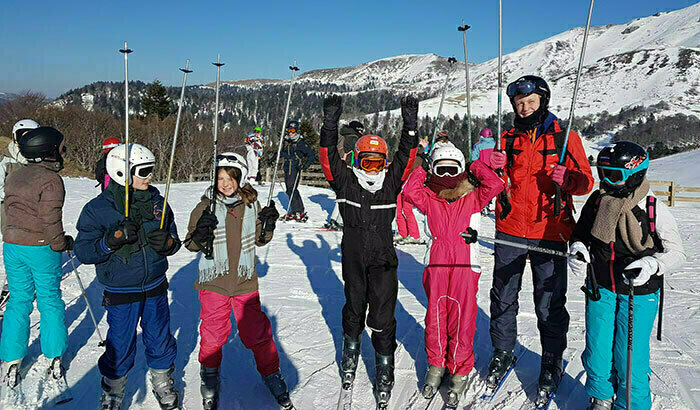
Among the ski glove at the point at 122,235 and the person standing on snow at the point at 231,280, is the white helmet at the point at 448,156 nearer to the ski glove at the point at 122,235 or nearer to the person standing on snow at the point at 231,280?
the person standing on snow at the point at 231,280

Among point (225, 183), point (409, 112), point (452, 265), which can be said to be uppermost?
point (409, 112)

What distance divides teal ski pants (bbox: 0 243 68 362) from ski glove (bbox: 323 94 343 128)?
8.37 feet

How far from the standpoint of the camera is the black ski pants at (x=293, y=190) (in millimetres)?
10555

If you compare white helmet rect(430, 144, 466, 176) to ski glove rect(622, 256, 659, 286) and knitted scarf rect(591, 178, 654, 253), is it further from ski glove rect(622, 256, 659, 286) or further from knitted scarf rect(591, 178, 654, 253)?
ski glove rect(622, 256, 659, 286)

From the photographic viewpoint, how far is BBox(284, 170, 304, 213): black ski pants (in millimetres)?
10555

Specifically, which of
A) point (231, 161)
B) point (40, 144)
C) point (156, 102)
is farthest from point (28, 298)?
point (156, 102)

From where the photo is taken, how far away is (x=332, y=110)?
3203mm

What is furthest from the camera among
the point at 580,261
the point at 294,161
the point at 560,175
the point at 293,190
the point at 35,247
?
the point at 294,161

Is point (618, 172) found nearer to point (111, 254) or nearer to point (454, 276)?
point (454, 276)

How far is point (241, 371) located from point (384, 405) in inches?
52.5

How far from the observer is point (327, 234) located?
9.67 meters

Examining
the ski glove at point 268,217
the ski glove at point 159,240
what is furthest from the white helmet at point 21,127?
the ski glove at point 268,217

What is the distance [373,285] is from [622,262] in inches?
66.3

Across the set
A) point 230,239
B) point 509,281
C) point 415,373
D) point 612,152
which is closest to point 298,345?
point 415,373
